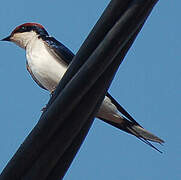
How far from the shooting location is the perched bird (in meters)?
4.35

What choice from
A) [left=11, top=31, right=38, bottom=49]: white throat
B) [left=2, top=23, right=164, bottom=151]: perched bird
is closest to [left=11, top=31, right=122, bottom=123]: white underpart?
[left=2, top=23, right=164, bottom=151]: perched bird

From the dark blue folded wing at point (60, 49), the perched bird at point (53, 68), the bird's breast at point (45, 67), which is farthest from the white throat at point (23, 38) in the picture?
the bird's breast at point (45, 67)

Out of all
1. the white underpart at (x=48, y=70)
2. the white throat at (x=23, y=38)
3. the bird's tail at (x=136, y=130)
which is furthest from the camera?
the white throat at (x=23, y=38)

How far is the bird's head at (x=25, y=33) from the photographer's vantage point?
5.11 m

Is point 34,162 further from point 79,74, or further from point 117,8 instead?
point 117,8

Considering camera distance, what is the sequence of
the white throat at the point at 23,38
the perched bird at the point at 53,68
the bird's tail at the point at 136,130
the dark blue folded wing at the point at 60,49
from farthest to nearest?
the white throat at the point at 23,38
the dark blue folded wing at the point at 60,49
the perched bird at the point at 53,68
the bird's tail at the point at 136,130

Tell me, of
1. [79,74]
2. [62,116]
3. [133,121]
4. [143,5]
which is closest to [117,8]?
[143,5]

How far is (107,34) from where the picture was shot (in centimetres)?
148

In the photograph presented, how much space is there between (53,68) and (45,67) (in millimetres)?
71

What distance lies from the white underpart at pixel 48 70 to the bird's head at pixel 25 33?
0.28 meters

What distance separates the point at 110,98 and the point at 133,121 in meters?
0.43

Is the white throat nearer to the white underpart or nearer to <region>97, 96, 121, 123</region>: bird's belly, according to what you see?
the white underpart

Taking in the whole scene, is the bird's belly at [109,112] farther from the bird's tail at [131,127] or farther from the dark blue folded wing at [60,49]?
the dark blue folded wing at [60,49]

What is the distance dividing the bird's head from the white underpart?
0.91 feet
